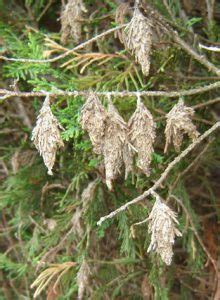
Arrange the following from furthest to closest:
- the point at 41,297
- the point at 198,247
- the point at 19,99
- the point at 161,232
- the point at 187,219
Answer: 1. the point at 41,297
2. the point at 19,99
3. the point at 198,247
4. the point at 187,219
5. the point at 161,232

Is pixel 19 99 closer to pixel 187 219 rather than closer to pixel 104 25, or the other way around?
pixel 104 25

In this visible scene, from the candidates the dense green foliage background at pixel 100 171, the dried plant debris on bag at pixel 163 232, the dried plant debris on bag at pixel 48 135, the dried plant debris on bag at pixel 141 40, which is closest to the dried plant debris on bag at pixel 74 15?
the dense green foliage background at pixel 100 171

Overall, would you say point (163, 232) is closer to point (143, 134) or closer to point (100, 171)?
point (143, 134)

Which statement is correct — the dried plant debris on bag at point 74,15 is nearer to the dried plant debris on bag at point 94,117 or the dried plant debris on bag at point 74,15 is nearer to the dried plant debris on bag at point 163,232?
the dried plant debris on bag at point 94,117

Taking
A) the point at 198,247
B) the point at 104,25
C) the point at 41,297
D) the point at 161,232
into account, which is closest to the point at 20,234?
the point at 41,297

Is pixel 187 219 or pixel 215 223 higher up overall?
pixel 187 219
